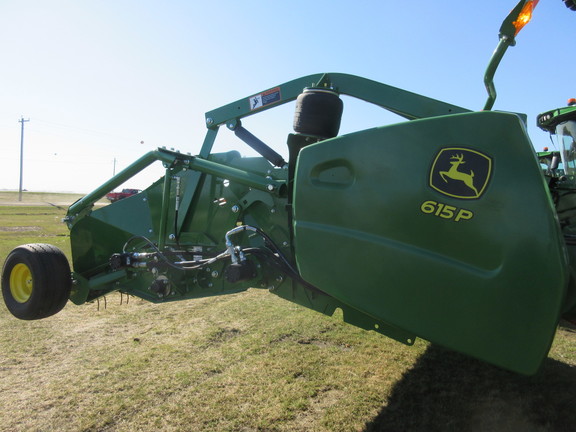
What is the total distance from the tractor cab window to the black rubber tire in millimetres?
4790

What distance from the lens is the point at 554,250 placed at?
171 centimetres

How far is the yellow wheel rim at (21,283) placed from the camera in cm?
376

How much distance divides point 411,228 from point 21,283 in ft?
11.4

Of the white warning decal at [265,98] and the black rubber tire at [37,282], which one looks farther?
the black rubber tire at [37,282]

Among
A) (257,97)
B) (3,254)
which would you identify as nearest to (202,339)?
(257,97)

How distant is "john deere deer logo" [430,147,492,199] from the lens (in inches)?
72.8

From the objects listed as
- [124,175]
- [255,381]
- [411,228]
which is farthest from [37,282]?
[411,228]

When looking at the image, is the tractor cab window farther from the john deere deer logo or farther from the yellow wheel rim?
the yellow wheel rim

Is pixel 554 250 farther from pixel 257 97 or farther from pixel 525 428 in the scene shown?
pixel 257 97

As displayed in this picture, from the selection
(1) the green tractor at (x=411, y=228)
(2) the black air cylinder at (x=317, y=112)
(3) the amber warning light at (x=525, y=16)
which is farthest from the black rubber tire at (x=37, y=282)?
(3) the amber warning light at (x=525, y=16)

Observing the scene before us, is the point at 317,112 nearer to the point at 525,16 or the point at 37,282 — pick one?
the point at 525,16

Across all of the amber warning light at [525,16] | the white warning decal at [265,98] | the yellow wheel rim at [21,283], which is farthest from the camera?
the yellow wheel rim at [21,283]

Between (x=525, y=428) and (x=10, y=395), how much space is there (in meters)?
3.56

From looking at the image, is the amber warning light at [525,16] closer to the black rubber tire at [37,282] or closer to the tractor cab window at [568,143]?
the tractor cab window at [568,143]
